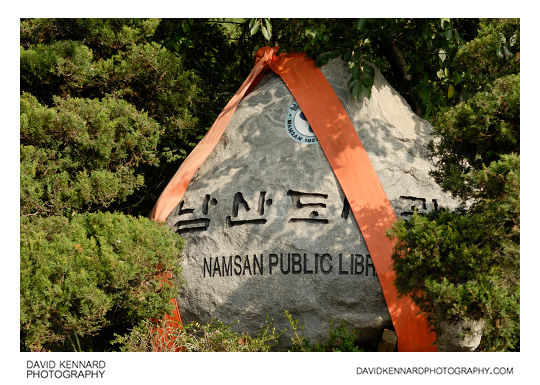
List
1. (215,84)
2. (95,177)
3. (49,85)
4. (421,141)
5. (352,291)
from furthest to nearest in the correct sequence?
(215,84)
(49,85)
(95,177)
(421,141)
(352,291)

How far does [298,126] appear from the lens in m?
6.41

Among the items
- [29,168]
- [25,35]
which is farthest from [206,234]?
[25,35]

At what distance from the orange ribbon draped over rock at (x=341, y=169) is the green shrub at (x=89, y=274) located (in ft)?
1.55

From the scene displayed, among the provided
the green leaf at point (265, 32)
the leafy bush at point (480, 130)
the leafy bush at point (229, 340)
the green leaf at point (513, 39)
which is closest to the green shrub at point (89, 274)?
the leafy bush at point (229, 340)

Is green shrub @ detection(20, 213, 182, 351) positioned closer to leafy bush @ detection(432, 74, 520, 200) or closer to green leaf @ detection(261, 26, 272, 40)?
green leaf @ detection(261, 26, 272, 40)

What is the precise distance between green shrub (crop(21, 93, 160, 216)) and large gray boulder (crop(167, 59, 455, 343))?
1.17 meters

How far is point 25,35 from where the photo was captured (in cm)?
786

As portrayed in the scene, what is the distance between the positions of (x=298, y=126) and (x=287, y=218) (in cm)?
99

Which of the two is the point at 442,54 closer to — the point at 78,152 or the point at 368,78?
the point at 368,78

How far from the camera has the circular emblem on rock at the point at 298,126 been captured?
635 centimetres

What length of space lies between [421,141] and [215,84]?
3.22 meters

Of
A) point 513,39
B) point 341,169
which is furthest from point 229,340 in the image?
point 513,39

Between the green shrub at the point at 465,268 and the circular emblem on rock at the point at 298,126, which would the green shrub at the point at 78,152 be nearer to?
the circular emblem on rock at the point at 298,126

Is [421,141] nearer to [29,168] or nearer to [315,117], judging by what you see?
[315,117]
